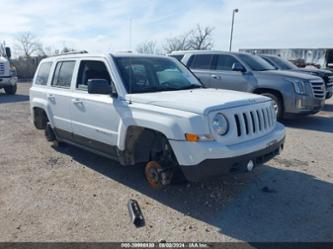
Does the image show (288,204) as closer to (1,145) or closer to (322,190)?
(322,190)

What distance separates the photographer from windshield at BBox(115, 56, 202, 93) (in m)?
4.46

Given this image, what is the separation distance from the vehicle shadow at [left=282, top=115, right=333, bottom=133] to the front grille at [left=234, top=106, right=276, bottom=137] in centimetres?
468

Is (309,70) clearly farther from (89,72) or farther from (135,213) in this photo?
(135,213)

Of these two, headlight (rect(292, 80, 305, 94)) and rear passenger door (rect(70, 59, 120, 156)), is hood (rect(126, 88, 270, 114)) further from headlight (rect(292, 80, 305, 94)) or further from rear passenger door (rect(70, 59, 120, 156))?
headlight (rect(292, 80, 305, 94))

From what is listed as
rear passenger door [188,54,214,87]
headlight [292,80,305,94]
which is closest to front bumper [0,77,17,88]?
rear passenger door [188,54,214,87]

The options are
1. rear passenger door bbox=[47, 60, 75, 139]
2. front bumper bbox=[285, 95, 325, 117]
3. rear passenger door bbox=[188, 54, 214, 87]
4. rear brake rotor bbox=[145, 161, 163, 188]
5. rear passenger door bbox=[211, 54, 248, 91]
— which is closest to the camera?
rear brake rotor bbox=[145, 161, 163, 188]

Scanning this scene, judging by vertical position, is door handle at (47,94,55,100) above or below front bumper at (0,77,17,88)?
above

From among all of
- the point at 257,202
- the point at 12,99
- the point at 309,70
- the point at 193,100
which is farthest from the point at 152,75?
the point at 12,99

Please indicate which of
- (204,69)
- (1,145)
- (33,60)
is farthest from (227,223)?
(33,60)

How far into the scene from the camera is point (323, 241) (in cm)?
314

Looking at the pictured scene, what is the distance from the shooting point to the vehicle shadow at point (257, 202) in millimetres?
3346

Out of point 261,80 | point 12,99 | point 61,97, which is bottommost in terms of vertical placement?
point 12,99

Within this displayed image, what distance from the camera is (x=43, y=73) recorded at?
6.26 meters

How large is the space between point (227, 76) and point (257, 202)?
19.6 feet
